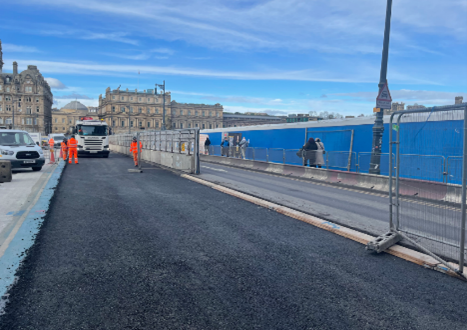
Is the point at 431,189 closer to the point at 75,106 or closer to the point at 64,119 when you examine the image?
the point at 64,119

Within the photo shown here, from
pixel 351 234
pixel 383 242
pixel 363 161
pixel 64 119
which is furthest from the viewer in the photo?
pixel 64 119

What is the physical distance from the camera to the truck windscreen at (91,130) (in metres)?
30.1

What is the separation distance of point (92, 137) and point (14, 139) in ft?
41.9

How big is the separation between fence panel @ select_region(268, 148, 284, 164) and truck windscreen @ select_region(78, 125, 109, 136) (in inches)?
608

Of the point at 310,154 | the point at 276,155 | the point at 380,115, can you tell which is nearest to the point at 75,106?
the point at 276,155

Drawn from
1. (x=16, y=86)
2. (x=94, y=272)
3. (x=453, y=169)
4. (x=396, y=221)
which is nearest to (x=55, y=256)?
(x=94, y=272)

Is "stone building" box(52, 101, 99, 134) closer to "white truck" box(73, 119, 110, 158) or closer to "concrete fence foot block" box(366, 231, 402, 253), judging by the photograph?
"white truck" box(73, 119, 110, 158)

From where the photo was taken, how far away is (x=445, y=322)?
3.50 m

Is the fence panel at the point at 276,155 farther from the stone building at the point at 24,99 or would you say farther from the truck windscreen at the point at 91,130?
the stone building at the point at 24,99

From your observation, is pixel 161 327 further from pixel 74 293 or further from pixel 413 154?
pixel 413 154

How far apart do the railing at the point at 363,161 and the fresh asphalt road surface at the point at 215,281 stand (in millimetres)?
1478

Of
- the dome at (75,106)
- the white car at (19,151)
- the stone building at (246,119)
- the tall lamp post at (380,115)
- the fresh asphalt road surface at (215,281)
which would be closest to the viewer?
the fresh asphalt road surface at (215,281)

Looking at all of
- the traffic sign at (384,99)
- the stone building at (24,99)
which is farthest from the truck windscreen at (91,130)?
the stone building at (24,99)

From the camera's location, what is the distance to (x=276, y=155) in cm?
2194
